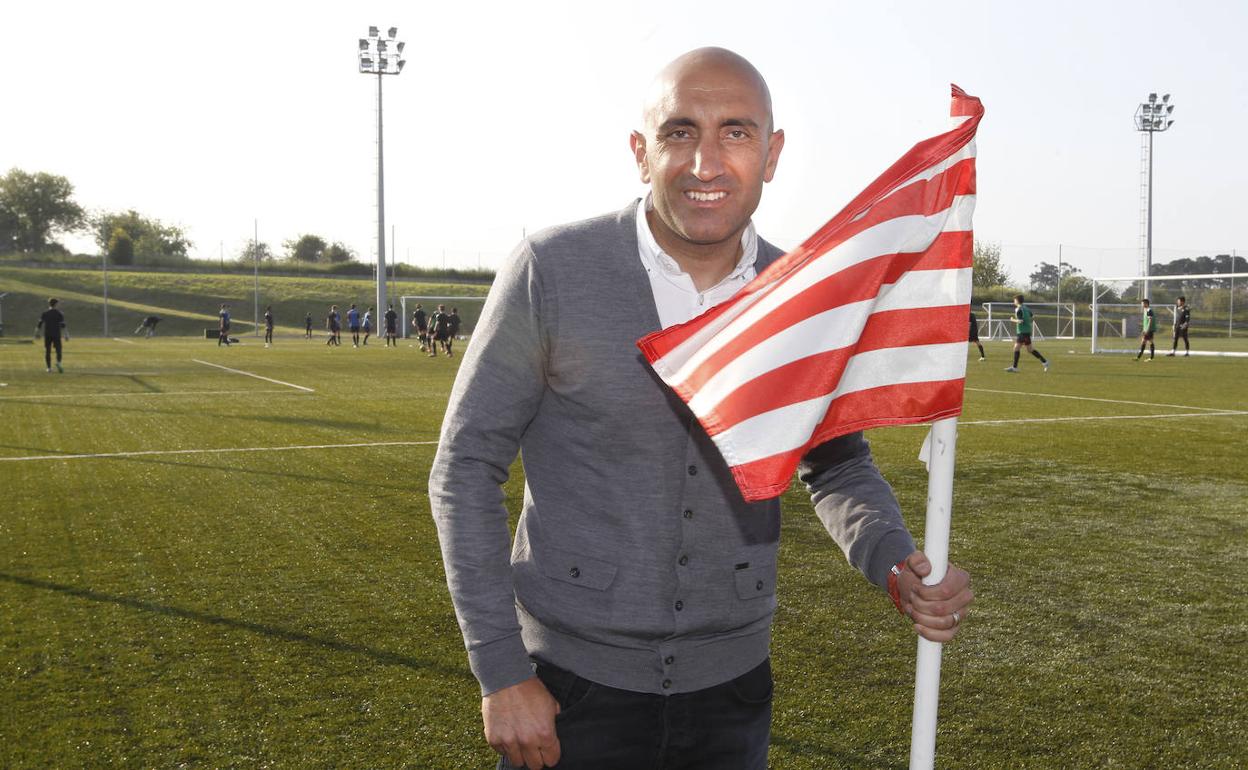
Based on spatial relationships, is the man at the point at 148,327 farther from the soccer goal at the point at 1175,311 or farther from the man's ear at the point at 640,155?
the man's ear at the point at 640,155

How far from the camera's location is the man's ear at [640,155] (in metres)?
2.03

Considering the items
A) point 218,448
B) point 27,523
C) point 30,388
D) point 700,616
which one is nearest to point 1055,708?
point 700,616

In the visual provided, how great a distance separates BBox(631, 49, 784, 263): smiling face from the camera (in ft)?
6.22

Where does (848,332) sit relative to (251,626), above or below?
above

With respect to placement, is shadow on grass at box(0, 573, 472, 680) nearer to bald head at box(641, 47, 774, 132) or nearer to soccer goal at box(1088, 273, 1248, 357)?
bald head at box(641, 47, 774, 132)

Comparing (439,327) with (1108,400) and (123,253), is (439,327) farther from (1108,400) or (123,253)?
(123,253)

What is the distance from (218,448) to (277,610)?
6191 millimetres

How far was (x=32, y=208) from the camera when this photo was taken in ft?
313

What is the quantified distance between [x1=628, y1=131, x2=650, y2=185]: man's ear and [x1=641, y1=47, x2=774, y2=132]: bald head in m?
0.09

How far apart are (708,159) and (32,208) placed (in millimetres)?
107842

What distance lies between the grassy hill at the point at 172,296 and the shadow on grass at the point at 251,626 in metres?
53.6

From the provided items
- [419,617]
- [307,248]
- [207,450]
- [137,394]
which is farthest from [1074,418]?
[307,248]

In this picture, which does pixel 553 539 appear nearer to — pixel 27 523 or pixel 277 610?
pixel 277 610

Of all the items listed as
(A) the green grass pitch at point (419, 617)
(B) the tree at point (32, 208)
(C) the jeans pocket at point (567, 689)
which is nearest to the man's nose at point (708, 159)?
(C) the jeans pocket at point (567, 689)
